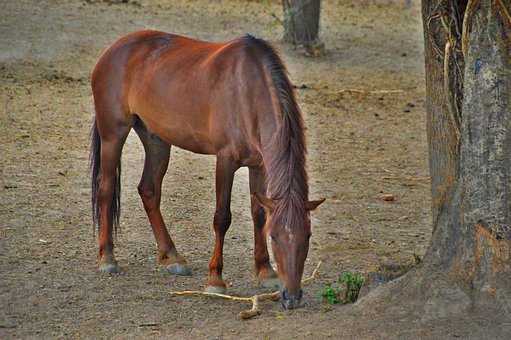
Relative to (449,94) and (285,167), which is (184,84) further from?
(449,94)

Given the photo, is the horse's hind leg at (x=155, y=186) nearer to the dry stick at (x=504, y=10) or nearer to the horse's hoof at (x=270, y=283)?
the horse's hoof at (x=270, y=283)

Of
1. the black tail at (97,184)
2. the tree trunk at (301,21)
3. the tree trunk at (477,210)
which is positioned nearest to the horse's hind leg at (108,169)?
the black tail at (97,184)

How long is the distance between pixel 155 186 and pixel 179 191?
1.74 m

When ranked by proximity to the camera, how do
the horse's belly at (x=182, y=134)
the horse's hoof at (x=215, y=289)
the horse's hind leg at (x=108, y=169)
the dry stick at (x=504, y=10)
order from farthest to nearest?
1. the horse's hind leg at (x=108, y=169)
2. the horse's belly at (x=182, y=134)
3. the horse's hoof at (x=215, y=289)
4. the dry stick at (x=504, y=10)

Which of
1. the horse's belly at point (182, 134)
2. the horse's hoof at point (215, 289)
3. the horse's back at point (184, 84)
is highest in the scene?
the horse's back at point (184, 84)

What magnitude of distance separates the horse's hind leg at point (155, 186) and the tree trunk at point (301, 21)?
798 cm

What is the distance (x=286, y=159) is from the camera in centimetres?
571

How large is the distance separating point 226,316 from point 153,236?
6.64 ft

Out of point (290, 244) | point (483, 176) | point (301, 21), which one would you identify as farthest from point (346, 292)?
point (301, 21)

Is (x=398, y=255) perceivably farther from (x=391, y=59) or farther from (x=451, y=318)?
(x=391, y=59)

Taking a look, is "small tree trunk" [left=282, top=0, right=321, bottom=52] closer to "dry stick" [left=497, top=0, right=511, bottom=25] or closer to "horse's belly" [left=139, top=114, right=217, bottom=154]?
"horse's belly" [left=139, top=114, right=217, bottom=154]

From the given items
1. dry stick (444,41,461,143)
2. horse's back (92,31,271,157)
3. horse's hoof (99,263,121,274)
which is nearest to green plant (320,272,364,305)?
dry stick (444,41,461,143)

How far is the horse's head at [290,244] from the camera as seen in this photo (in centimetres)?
547

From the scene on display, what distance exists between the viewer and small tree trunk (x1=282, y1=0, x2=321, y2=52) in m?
14.9
